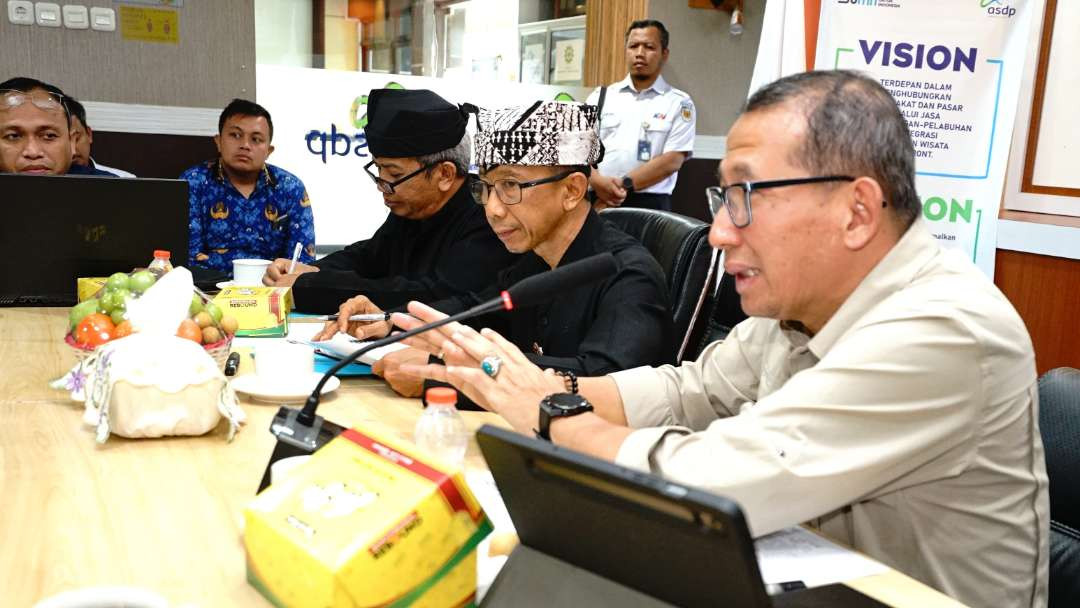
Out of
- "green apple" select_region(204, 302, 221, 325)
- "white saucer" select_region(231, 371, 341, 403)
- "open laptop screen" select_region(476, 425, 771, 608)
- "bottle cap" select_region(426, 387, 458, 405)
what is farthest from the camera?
"green apple" select_region(204, 302, 221, 325)

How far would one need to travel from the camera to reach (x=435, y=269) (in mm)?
2602

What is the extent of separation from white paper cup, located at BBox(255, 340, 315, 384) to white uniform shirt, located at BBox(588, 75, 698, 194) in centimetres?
369

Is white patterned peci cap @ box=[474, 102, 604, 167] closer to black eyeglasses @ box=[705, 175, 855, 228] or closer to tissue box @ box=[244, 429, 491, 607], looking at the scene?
black eyeglasses @ box=[705, 175, 855, 228]

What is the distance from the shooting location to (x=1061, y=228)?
3.12 metres

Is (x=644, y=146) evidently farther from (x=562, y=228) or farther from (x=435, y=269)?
(x=562, y=228)

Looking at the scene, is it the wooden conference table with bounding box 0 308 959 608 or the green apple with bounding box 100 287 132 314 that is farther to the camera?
the green apple with bounding box 100 287 132 314

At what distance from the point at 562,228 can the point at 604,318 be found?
287 millimetres

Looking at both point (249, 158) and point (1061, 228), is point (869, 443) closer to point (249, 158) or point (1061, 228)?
point (1061, 228)

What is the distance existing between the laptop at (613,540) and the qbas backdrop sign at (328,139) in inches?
159

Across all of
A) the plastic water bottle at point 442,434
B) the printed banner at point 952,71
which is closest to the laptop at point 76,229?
the plastic water bottle at point 442,434

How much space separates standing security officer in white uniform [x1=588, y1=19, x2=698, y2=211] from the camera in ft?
16.8

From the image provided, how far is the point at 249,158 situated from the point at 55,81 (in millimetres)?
1128

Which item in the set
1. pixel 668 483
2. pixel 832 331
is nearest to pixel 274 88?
pixel 832 331

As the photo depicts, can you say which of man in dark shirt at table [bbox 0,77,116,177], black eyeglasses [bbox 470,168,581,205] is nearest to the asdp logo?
black eyeglasses [bbox 470,168,581,205]
